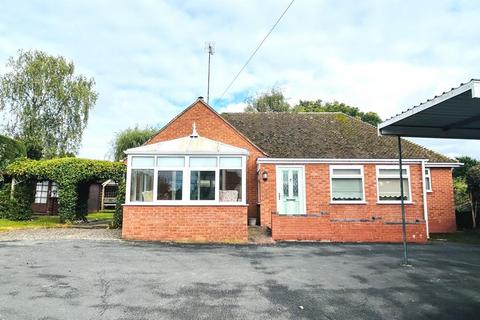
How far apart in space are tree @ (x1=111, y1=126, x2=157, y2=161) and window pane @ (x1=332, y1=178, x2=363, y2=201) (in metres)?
26.6

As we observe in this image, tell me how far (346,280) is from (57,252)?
7.54 meters

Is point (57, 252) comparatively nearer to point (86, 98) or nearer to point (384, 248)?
point (384, 248)

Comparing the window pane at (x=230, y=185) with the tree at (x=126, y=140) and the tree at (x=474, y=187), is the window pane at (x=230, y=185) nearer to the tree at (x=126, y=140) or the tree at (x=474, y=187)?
the tree at (x=474, y=187)

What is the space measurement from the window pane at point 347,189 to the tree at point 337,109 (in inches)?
987

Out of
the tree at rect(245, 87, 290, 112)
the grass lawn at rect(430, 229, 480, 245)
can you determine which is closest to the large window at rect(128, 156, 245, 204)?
the grass lawn at rect(430, 229, 480, 245)

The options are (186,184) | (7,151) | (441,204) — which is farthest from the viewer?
(7,151)

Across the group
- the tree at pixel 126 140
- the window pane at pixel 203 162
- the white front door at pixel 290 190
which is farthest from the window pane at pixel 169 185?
the tree at pixel 126 140

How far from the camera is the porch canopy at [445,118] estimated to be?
5257mm

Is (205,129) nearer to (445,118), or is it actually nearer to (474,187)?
(445,118)

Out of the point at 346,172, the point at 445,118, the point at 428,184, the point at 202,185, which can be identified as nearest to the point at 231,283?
the point at 445,118

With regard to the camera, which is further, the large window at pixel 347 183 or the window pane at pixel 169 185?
the large window at pixel 347 183

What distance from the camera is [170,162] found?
481 inches

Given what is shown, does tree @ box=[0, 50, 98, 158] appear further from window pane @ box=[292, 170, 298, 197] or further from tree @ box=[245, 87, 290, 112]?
window pane @ box=[292, 170, 298, 197]

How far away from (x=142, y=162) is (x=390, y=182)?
1070 cm
